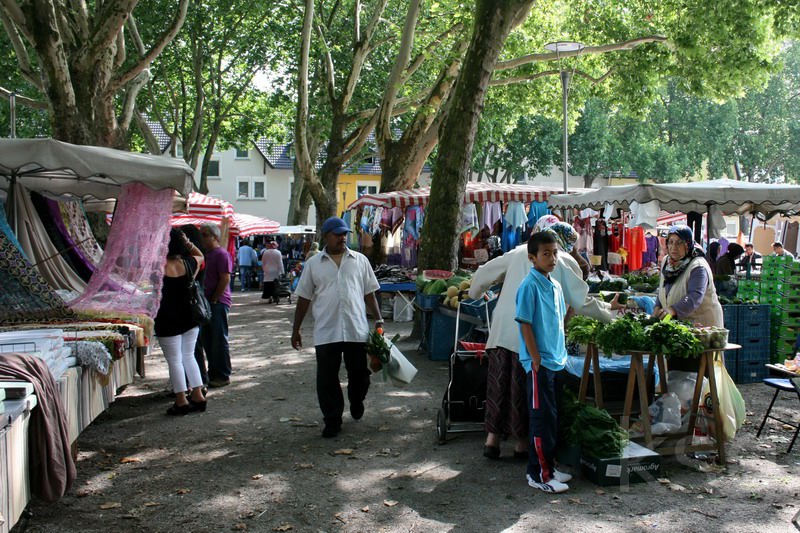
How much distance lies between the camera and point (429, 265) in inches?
510

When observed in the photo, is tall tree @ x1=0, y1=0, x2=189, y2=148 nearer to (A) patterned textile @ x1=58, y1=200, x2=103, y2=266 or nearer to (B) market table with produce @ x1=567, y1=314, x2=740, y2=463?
(A) patterned textile @ x1=58, y1=200, x2=103, y2=266

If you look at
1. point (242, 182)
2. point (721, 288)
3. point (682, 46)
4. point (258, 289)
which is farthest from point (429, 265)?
point (242, 182)

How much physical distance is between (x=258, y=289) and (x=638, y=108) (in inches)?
665

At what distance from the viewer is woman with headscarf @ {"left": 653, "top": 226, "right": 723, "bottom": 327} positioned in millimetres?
6730

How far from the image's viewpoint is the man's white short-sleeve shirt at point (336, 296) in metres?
7.05

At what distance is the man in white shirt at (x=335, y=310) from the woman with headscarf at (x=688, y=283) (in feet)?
8.54

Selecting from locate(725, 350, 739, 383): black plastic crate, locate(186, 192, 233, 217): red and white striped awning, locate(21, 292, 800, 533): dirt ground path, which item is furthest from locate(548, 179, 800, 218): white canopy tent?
locate(186, 192, 233, 217): red and white striped awning

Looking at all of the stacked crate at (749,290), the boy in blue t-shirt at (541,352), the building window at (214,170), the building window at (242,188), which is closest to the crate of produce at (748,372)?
the stacked crate at (749,290)

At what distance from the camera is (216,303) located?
9.17 meters

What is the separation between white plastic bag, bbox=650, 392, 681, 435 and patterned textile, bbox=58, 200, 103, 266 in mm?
6940

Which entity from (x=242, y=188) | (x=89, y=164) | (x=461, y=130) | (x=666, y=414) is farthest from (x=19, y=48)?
(x=242, y=188)

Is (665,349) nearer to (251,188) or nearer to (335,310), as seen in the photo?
(335,310)

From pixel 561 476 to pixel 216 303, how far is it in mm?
4918

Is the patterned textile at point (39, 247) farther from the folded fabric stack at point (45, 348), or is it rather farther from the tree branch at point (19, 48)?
the tree branch at point (19, 48)
